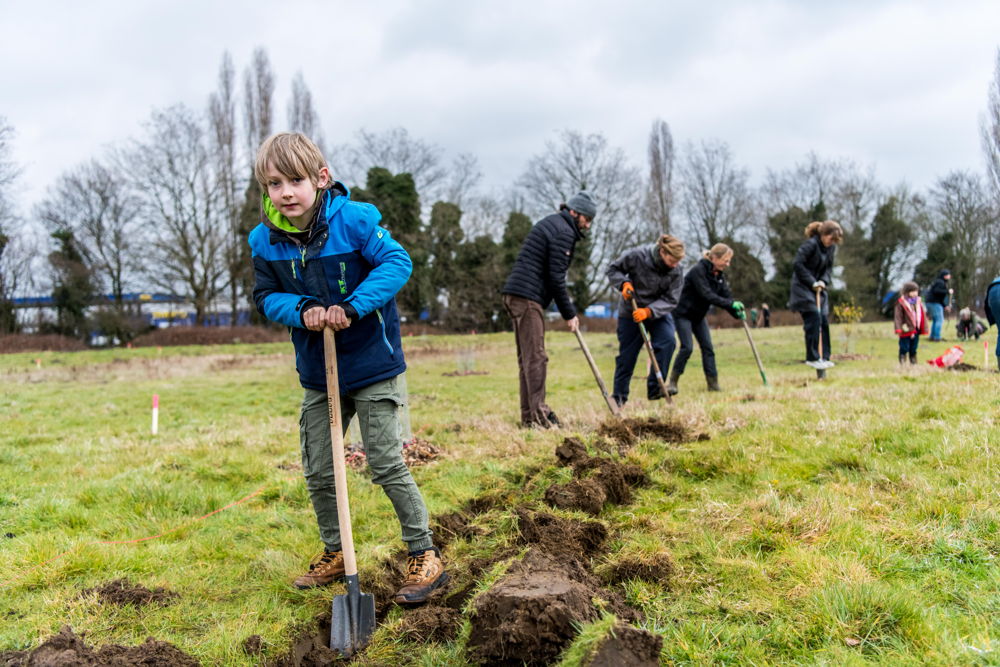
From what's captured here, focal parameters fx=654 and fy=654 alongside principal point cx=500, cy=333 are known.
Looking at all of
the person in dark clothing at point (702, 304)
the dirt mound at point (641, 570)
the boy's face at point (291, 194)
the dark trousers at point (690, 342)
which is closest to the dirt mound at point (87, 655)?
the dirt mound at point (641, 570)

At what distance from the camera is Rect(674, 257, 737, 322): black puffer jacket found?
897 centimetres

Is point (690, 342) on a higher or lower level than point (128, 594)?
higher

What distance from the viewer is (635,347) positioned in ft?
25.8

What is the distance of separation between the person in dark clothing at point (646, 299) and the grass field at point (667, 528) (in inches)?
23.0

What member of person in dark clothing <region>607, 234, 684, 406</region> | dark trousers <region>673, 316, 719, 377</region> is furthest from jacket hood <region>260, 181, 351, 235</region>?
dark trousers <region>673, 316, 719, 377</region>

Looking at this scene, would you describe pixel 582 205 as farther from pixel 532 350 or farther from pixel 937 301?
pixel 937 301

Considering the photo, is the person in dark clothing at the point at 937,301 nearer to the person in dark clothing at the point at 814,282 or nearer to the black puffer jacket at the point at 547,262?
the person in dark clothing at the point at 814,282

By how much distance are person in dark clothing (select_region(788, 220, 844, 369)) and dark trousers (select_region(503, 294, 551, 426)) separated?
190 inches

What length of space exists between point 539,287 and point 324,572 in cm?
394

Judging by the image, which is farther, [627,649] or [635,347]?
[635,347]

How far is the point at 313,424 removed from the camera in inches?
134

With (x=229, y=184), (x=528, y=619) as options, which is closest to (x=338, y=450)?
(x=528, y=619)

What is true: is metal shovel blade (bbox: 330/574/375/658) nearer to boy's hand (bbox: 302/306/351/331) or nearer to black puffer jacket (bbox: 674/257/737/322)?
boy's hand (bbox: 302/306/351/331)

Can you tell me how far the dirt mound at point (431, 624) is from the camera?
110 inches
